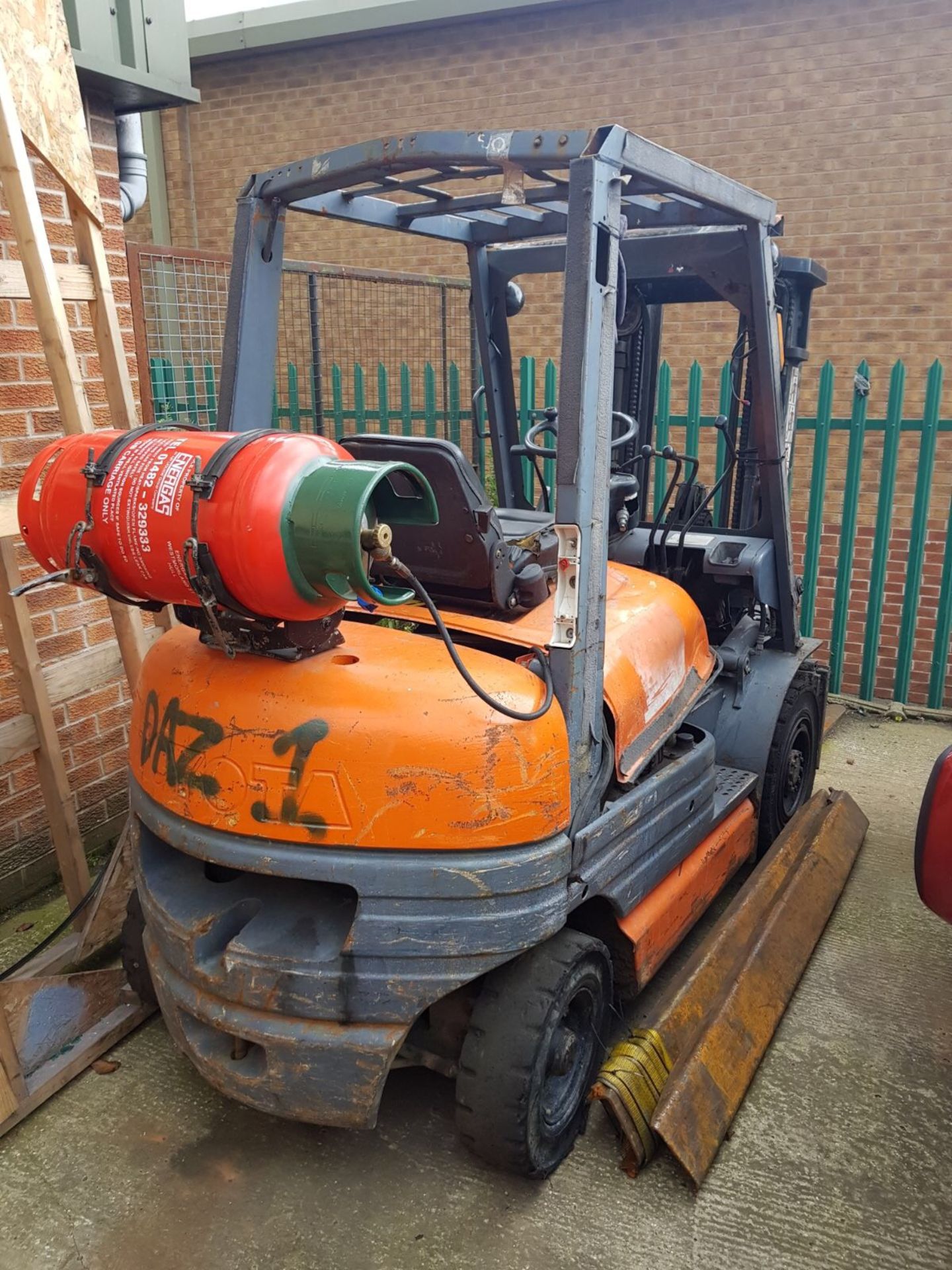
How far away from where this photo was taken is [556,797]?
7.64 ft

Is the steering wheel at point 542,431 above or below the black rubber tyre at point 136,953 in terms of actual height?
above

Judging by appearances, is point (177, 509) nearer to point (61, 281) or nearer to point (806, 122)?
point (61, 281)

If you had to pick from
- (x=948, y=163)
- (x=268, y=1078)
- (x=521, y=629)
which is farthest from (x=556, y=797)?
(x=948, y=163)

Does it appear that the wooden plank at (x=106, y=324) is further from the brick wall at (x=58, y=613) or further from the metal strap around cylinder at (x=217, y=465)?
the metal strap around cylinder at (x=217, y=465)

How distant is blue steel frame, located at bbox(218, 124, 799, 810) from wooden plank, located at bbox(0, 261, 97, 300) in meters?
0.69

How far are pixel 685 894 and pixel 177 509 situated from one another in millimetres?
2082

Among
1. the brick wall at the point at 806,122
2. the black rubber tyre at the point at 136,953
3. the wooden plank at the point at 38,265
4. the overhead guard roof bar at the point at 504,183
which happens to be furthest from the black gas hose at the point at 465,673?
the brick wall at the point at 806,122

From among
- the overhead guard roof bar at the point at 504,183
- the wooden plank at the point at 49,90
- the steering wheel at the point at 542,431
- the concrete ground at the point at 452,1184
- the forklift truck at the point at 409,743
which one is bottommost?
the concrete ground at the point at 452,1184

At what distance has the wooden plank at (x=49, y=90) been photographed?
3043 mm

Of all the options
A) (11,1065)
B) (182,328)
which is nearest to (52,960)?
(11,1065)

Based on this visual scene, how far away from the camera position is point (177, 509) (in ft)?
6.65

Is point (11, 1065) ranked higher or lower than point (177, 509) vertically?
lower

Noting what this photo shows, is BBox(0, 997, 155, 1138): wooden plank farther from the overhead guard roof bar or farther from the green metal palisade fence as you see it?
the green metal palisade fence

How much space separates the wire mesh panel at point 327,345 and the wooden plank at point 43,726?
5.51ft
